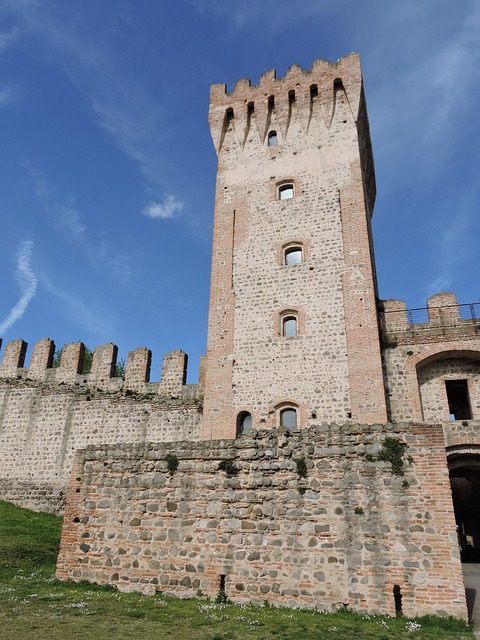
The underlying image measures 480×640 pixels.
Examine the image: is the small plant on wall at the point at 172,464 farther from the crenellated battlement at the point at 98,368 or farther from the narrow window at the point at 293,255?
the narrow window at the point at 293,255

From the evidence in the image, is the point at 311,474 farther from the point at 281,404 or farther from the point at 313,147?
the point at 313,147

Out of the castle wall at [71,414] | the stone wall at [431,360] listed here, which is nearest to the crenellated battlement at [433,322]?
the stone wall at [431,360]

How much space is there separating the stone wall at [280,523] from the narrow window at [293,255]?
10615 mm

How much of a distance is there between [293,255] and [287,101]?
25.1ft

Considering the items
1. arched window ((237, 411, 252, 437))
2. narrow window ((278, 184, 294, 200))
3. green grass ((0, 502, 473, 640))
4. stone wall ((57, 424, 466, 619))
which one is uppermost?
narrow window ((278, 184, 294, 200))

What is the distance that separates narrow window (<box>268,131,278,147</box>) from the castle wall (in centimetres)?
1014

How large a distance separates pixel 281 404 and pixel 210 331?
4.06 meters

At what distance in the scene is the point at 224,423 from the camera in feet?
55.2

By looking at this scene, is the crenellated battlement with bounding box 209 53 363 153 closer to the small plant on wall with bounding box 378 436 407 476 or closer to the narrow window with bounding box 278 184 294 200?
the narrow window with bounding box 278 184 294 200

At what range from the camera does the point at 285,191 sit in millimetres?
20516

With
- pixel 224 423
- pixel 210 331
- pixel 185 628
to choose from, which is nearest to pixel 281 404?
pixel 224 423

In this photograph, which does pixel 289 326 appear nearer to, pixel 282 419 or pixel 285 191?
pixel 282 419

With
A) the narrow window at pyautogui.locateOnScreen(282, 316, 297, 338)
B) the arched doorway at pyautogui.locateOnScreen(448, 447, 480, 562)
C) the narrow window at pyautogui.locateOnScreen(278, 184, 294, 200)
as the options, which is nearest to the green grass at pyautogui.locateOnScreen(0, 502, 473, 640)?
the narrow window at pyautogui.locateOnScreen(282, 316, 297, 338)

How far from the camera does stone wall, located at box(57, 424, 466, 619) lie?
786cm
